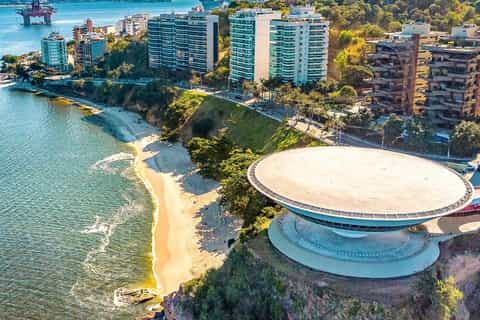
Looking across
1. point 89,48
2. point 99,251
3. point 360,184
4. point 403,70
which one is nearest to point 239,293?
point 360,184

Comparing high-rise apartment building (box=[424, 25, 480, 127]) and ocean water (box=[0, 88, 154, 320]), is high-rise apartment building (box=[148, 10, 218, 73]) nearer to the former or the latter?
ocean water (box=[0, 88, 154, 320])

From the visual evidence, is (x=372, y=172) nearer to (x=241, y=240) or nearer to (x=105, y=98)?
(x=241, y=240)

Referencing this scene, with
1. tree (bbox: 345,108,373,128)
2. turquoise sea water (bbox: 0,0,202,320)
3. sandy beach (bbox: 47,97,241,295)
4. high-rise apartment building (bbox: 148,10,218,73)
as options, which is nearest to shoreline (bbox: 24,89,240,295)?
sandy beach (bbox: 47,97,241,295)

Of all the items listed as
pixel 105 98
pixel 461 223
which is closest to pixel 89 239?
pixel 461 223

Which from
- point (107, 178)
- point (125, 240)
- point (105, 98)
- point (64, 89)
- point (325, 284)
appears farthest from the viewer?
point (64, 89)

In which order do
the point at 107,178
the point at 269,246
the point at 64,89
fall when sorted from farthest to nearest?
1. the point at 64,89
2. the point at 107,178
3. the point at 269,246

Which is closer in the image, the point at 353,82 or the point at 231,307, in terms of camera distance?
the point at 231,307

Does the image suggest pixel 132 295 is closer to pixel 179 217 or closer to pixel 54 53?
pixel 179 217
